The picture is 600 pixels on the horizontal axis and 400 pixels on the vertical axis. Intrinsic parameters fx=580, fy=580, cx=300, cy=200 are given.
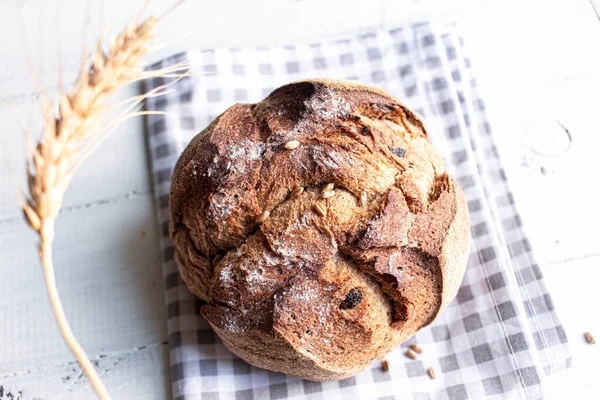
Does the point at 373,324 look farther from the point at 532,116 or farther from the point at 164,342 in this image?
the point at 532,116

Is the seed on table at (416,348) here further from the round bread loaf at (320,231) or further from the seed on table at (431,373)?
the round bread loaf at (320,231)

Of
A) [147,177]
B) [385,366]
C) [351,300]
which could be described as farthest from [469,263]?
[147,177]

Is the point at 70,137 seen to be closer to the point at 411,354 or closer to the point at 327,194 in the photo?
the point at 327,194

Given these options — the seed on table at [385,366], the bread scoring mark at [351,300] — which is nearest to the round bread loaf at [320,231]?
the bread scoring mark at [351,300]

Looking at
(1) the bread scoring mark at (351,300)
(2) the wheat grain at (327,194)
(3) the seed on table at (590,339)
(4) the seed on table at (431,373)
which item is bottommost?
(4) the seed on table at (431,373)

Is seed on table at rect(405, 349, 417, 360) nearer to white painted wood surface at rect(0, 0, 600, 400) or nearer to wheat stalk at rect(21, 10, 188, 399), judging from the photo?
white painted wood surface at rect(0, 0, 600, 400)

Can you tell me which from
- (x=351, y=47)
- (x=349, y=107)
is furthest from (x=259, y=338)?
(x=351, y=47)
